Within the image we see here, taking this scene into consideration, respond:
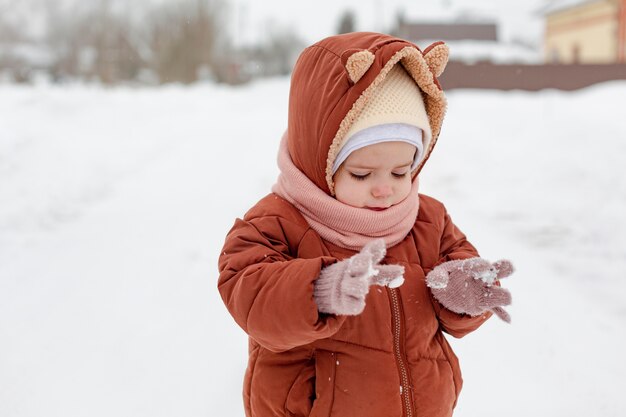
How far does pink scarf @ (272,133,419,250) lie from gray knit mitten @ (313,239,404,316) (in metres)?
0.26

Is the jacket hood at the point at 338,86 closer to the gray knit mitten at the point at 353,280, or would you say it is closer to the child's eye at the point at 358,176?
the child's eye at the point at 358,176

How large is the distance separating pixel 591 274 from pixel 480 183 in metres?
2.81

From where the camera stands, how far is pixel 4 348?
8.77 feet

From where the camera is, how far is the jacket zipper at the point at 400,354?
1.62 meters

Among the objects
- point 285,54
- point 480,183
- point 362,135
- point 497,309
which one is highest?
point 362,135

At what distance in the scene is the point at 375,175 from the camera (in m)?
1.65

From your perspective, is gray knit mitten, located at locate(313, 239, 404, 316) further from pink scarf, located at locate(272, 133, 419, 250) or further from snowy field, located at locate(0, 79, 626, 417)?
snowy field, located at locate(0, 79, 626, 417)

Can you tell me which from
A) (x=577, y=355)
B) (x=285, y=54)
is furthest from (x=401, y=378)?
(x=285, y=54)

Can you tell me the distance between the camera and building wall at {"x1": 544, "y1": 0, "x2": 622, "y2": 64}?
86.6 feet

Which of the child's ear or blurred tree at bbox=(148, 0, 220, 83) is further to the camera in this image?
blurred tree at bbox=(148, 0, 220, 83)

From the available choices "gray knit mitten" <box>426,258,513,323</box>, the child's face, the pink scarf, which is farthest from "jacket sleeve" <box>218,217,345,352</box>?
"gray knit mitten" <box>426,258,513,323</box>

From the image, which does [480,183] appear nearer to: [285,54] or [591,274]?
[591,274]

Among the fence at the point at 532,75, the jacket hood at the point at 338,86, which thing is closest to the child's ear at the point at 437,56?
the jacket hood at the point at 338,86

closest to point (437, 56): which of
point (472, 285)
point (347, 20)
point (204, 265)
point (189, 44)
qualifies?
point (472, 285)
